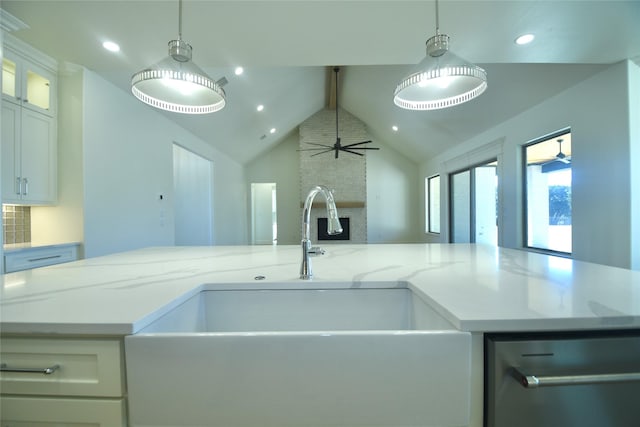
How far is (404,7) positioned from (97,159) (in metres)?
2.91

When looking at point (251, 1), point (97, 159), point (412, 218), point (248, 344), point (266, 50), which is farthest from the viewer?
point (412, 218)

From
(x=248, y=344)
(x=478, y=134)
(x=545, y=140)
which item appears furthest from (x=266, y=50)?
(x=478, y=134)

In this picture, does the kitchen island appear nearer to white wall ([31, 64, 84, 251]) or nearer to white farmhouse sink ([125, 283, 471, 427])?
white farmhouse sink ([125, 283, 471, 427])

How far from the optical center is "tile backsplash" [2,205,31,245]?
93.9 inches

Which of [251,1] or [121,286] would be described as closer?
[121,286]

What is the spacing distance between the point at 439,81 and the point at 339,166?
634 centimetres

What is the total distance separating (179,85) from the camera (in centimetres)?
140

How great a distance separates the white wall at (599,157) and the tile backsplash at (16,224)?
204 inches

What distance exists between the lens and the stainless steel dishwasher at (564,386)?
607 millimetres

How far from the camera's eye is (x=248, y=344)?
1.96 feet

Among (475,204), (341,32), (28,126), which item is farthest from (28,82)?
(475,204)

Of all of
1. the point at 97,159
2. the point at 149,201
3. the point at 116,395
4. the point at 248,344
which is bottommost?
the point at 116,395

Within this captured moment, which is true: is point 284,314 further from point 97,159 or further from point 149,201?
point 149,201

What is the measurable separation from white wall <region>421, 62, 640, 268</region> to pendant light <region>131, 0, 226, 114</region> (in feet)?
10.7
